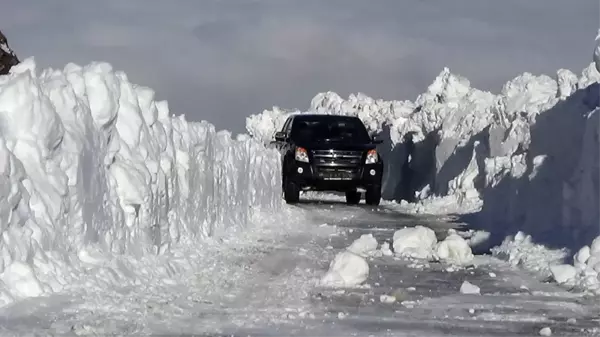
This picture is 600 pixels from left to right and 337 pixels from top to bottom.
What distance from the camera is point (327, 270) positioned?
810 centimetres

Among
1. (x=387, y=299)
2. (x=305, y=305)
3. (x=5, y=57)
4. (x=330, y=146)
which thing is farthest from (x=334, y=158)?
(x=305, y=305)

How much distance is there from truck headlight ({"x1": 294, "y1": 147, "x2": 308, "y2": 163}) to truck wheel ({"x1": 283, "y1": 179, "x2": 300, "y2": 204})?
0.67 m

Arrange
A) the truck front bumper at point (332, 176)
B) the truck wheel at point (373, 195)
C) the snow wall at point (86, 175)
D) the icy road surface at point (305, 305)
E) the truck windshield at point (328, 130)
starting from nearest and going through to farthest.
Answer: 1. the icy road surface at point (305, 305)
2. the snow wall at point (86, 175)
3. the truck front bumper at point (332, 176)
4. the truck windshield at point (328, 130)
5. the truck wheel at point (373, 195)

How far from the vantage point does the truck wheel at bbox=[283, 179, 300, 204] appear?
1891 cm

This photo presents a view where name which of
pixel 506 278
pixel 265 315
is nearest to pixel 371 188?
pixel 506 278

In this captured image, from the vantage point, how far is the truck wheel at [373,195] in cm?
1916

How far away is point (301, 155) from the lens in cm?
1836

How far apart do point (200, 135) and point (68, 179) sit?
4528 millimetres

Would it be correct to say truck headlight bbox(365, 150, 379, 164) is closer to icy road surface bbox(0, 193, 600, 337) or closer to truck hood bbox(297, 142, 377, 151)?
truck hood bbox(297, 142, 377, 151)

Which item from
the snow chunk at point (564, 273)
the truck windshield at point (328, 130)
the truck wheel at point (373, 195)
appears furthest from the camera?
the truck wheel at point (373, 195)

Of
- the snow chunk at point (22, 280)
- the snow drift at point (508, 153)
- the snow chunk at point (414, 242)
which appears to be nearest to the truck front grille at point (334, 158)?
the snow drift at point (508, 153)

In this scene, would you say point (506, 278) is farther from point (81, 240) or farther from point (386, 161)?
point (386, 161)

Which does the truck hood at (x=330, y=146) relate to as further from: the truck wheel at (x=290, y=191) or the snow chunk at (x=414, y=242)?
the snow chunk at (x=414, y=242)

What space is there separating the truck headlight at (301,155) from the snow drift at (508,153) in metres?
2.73
